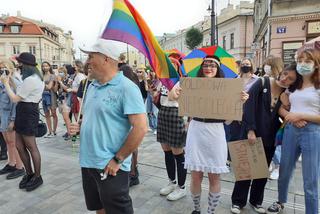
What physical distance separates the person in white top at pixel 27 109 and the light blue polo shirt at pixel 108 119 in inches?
85.3

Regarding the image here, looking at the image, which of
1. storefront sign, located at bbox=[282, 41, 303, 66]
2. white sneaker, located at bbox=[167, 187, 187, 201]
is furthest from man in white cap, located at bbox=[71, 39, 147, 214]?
storefront sign, located at bbox=[282, 41, 303, 66]

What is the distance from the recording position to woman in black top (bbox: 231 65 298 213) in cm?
316

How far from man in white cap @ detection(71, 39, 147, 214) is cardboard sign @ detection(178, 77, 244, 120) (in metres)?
0.82

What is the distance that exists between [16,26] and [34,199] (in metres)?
62.7

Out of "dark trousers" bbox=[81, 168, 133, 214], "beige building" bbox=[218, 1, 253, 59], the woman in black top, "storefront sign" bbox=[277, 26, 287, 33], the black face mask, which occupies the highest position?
"beige building" bbox=[218, 1, 253, 59]

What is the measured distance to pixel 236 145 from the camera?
10.7ft

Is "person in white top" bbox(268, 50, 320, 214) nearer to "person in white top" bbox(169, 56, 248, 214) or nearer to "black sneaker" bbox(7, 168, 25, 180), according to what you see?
"person in white top" bbox(169, 56, 248, 214)

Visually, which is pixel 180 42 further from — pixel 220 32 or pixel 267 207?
pixel 267 207

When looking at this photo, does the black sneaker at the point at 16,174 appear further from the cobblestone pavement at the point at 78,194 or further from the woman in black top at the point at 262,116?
the woman in black top at the point at 262,116

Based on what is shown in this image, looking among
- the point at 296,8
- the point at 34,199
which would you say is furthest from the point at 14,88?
the point at 296,8

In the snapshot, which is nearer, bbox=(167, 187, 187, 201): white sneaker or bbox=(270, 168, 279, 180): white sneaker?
bbox=(167, 187, 187, 201): white sneaker

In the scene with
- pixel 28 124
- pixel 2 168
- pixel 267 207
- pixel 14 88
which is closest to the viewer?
pixel 267 207

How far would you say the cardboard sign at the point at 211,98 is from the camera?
2732 millimetres

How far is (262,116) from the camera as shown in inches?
126
